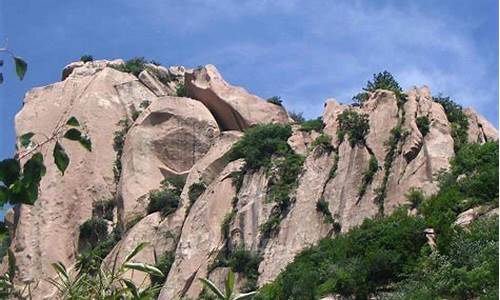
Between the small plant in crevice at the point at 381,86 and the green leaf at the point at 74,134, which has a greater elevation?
the small plant in crevice at the point at 381,86

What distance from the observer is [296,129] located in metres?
42.5

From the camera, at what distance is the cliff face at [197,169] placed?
35.8 metres

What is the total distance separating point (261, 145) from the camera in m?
40.2

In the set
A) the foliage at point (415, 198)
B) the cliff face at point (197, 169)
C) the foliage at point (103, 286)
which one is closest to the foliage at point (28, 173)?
the foliage at point (103, 286)

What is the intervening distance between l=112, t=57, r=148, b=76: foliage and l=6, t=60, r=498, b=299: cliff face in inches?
19.7

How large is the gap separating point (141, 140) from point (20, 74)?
4093cm

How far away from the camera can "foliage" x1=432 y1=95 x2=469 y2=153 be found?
3625cm

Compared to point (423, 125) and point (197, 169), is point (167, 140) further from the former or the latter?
point (423, 125)

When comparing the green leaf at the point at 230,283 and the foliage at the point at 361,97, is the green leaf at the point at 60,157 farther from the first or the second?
the foliage at the point at 361,97

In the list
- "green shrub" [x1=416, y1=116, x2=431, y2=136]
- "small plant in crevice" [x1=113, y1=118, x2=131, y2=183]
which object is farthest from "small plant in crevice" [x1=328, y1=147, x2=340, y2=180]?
"small plant in crevice" [x1=113, y1=118, x2=131, y2=183]

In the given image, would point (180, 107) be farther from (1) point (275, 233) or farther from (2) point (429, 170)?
(2) point (429, 170)

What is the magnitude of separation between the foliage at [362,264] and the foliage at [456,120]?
7.47m

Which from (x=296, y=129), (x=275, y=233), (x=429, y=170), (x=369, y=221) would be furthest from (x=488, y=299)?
(x=296, y=129)

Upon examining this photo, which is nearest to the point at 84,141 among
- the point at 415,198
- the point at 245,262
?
the point at 415,198
